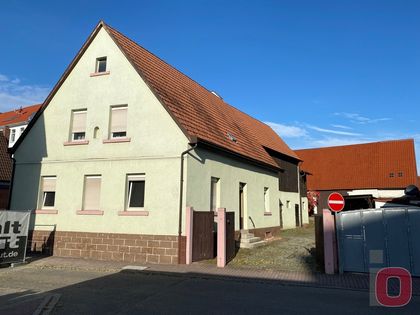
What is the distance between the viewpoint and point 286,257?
14391mm

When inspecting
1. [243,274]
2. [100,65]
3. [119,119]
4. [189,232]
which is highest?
[100,65]

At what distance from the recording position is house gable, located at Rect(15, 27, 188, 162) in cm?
1477

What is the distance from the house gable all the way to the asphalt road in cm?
538

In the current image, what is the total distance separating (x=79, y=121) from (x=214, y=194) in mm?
6598

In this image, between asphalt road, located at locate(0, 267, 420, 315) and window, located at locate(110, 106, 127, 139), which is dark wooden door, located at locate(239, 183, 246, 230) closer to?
window, located at locate(110, 106, 127, 139)

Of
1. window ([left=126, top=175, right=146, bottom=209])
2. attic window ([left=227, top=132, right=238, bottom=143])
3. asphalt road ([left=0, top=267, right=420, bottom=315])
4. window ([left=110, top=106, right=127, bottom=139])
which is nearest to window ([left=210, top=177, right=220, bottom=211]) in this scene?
window ([left=126, top=175, right=146, bottom=209])

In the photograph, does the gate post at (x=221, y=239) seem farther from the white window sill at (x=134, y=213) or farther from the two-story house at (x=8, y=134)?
the two-story house at (x=8, y=134)

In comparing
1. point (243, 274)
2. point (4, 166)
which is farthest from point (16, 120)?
point (243, 274)

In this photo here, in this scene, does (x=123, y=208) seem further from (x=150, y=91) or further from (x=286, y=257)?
(x=286, y=257)

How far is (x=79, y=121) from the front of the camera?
16.7m

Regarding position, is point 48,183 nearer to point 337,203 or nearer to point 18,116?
point 337,203

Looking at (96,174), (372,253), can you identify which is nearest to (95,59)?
(96,174)

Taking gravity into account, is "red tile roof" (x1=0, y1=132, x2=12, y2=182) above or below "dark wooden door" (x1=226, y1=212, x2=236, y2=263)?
above

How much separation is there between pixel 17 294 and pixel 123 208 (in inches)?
240
